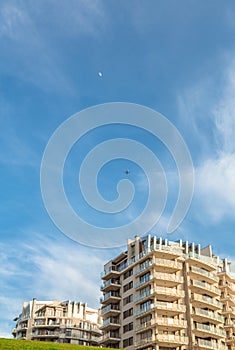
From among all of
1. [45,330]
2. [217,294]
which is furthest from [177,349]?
[45,330]

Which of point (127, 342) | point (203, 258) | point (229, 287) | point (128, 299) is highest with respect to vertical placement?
point (203, 258)

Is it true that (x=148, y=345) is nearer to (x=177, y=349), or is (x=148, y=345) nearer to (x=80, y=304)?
(x=177, y=349)

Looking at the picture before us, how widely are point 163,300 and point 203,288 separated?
964cm

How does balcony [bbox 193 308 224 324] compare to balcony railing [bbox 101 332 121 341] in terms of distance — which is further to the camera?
balcony railing [bbox 101 332 121 341]

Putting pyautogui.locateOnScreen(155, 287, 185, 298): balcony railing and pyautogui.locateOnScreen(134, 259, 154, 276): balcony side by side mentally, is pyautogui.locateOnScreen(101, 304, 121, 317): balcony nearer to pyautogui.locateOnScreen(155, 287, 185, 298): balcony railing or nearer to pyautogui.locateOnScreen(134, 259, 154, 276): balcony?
pyautogui.locateOnScreen(134, 259, 154, 276): balcony

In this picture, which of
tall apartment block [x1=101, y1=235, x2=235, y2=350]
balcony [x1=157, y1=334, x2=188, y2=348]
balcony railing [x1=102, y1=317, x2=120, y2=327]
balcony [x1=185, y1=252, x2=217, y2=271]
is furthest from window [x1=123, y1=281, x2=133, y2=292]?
balcony [x1=157, y1=334, x2=188, y2=348]

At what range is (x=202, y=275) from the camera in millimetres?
83500

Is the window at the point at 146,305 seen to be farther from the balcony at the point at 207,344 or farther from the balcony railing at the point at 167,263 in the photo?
the balcony at the point at 207,344

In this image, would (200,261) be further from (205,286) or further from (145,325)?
(145,325)

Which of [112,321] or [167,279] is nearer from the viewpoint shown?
[167,279]

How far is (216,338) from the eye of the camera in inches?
3177

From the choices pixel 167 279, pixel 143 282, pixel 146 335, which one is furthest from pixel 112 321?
pixel 167 279

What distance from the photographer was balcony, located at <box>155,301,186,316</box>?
73.9 meters

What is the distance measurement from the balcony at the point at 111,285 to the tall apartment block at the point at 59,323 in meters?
34.6
